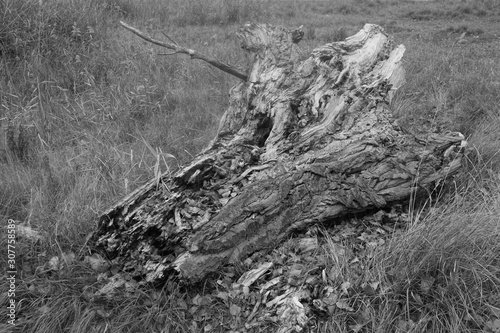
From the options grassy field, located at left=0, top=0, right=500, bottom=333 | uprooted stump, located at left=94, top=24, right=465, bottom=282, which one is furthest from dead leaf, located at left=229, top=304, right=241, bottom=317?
uprooted stump, located at left=94, top=24, right=465, bottom=282

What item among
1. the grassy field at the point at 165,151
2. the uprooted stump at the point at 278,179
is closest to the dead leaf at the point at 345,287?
the grassy field at the point at 165,151

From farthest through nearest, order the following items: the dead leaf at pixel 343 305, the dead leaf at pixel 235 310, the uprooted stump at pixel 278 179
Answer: the uprooted stump at pixel 278 179
the dead leaf at pixel 235 310
the dead leaf at pixel 343 305

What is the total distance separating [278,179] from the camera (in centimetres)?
281

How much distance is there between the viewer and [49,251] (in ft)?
9.46

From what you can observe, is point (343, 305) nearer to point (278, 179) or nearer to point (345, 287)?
point (345, 287)

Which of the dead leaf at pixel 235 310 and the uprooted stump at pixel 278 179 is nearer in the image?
the dead leaf at pixel 235 310

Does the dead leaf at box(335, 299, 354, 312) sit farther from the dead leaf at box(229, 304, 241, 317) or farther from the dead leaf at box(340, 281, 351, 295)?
the dead leaf at box(229, 304, 241, 317)

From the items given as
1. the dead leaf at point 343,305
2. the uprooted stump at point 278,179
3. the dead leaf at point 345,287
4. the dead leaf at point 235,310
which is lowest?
the dead leaf at point 235,310

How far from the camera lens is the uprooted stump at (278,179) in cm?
269

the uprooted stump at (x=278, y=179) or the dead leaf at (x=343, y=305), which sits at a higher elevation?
the uprooted stump at (x=278, y=179)

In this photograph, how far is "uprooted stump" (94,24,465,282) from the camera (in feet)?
8.81

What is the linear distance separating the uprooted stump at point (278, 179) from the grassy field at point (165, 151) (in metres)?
0.18

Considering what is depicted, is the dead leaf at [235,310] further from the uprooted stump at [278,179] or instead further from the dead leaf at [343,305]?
the dead leaf at [343,305]

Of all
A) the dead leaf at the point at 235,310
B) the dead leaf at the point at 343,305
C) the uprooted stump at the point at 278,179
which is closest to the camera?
the dead leaf at the point at 343,305
